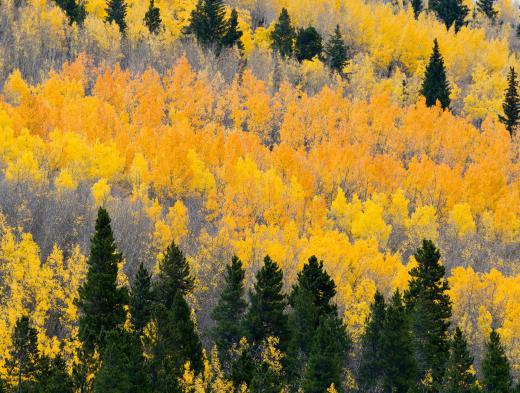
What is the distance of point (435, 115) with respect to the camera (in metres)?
85.9

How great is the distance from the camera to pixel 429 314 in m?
42.9

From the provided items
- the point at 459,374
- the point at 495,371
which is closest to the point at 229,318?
the point at 459,374

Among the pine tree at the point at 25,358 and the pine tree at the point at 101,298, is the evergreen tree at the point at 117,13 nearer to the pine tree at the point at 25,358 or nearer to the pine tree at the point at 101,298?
the pine tree at the point at 101,298

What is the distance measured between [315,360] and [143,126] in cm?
4658

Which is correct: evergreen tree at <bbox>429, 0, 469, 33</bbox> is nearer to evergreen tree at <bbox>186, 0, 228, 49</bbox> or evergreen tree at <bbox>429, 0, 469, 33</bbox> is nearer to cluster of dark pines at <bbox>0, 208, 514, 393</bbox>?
evergreen tree at <bbox>186, 0, 228, 49</bbox>

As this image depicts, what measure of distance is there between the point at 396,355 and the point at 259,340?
25.0 feet

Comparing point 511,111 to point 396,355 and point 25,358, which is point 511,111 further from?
point 25,358

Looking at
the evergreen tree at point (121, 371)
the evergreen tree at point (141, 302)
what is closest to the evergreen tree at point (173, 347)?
the evergreen tree at point (121, 371)

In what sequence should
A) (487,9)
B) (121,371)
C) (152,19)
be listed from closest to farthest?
1. (121,371)
2. (152,19)
3. (487,9)

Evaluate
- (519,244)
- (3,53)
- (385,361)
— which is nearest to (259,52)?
(3,53)

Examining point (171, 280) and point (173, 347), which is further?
point (171, 280)

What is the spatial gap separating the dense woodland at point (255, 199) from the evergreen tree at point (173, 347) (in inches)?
4.1

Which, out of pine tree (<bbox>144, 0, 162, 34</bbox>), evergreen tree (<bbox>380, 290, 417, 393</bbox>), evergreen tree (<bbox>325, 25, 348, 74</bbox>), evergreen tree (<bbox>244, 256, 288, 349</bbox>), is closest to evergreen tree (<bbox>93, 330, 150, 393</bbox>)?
evergreen tree (<bbox>244, 256, 288, 349</bbox>)

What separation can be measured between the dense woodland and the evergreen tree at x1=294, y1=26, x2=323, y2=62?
0.20m
